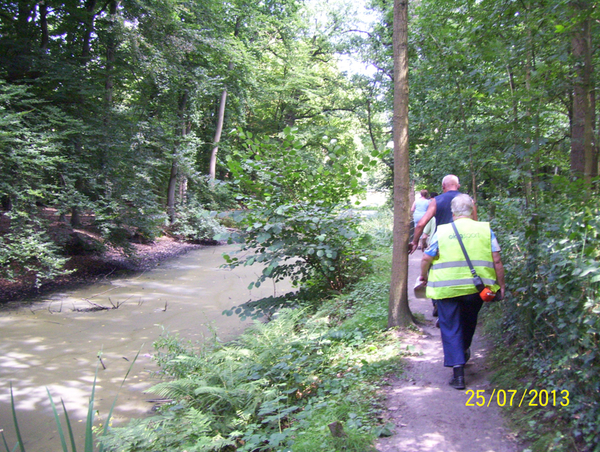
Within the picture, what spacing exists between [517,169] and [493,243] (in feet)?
2.57

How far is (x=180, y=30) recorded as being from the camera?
1675cm

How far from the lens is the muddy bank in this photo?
11.9 m

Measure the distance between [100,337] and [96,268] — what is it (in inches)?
269

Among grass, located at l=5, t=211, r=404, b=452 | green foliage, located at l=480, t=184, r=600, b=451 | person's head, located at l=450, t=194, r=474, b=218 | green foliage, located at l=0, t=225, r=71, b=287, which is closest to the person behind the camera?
green foliage, located at l=480, t=184, r=600, b=451

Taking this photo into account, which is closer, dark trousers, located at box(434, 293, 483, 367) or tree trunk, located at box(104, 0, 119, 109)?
dark trousers, located at box(434, 293, 483, 367)

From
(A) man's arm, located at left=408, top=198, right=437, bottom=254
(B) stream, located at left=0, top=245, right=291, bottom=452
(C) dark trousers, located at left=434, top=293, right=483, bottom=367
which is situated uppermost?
(A) man's arm, located at left=408, top=198, right=437, bottom=254

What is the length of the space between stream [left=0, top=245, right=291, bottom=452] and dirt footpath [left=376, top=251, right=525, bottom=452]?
2.98 metres

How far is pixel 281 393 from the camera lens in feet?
14.2

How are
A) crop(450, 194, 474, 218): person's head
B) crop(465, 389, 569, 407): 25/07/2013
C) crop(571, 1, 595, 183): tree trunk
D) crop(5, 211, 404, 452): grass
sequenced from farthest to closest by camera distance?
crop(571, 1, 595, 183): tree trunk
crop(450, 194, 474, 218): person's head
crop(5, 211, 404, 452): grass
crop(465, 389, 569, 407): 25/07/2013

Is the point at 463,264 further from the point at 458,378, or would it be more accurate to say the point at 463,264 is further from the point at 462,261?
the point at 458,378

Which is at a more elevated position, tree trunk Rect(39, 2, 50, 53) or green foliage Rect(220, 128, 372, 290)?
tree trunk Rect(39, 2, 50, 53)

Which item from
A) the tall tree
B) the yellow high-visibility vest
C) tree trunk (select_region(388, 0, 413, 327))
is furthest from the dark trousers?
the tall tree

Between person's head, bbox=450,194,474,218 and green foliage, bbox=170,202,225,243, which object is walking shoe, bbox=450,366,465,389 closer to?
person's head, bbox=450,194,474,218

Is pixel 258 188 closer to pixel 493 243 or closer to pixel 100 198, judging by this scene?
pixel 493 243
